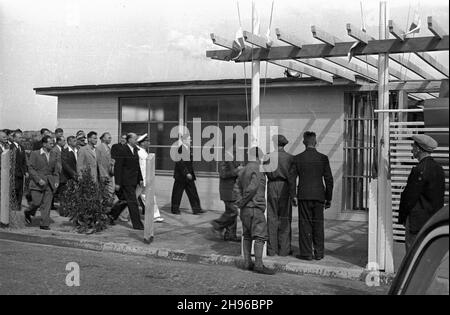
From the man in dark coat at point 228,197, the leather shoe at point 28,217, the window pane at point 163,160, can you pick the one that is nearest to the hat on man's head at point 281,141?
the man in dark coat at point 228,197

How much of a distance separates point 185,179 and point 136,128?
8.79 feet

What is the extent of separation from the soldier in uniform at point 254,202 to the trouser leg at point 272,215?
746 millimetres

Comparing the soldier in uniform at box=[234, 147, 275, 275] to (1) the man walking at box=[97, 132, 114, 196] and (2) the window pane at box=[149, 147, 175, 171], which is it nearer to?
(1) the man walking at box=[97, 132, 114, 196]

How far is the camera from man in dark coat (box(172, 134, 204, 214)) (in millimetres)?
12961

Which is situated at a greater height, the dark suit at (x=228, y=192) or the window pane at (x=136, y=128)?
the window pane at (x=136, y=128)

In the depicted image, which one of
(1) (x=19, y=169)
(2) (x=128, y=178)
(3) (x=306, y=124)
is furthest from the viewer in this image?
(1) (x=19, y=169)

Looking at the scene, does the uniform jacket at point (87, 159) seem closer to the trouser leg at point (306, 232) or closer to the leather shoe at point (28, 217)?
the leather shoe at point (28, 217)

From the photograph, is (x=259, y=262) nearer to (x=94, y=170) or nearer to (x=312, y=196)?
(x=312, y=196)

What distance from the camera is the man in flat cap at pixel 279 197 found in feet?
29.0

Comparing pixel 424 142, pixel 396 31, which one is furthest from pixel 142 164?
pixel 424 142

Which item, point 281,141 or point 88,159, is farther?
point 88,159

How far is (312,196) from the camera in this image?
8.55 m
